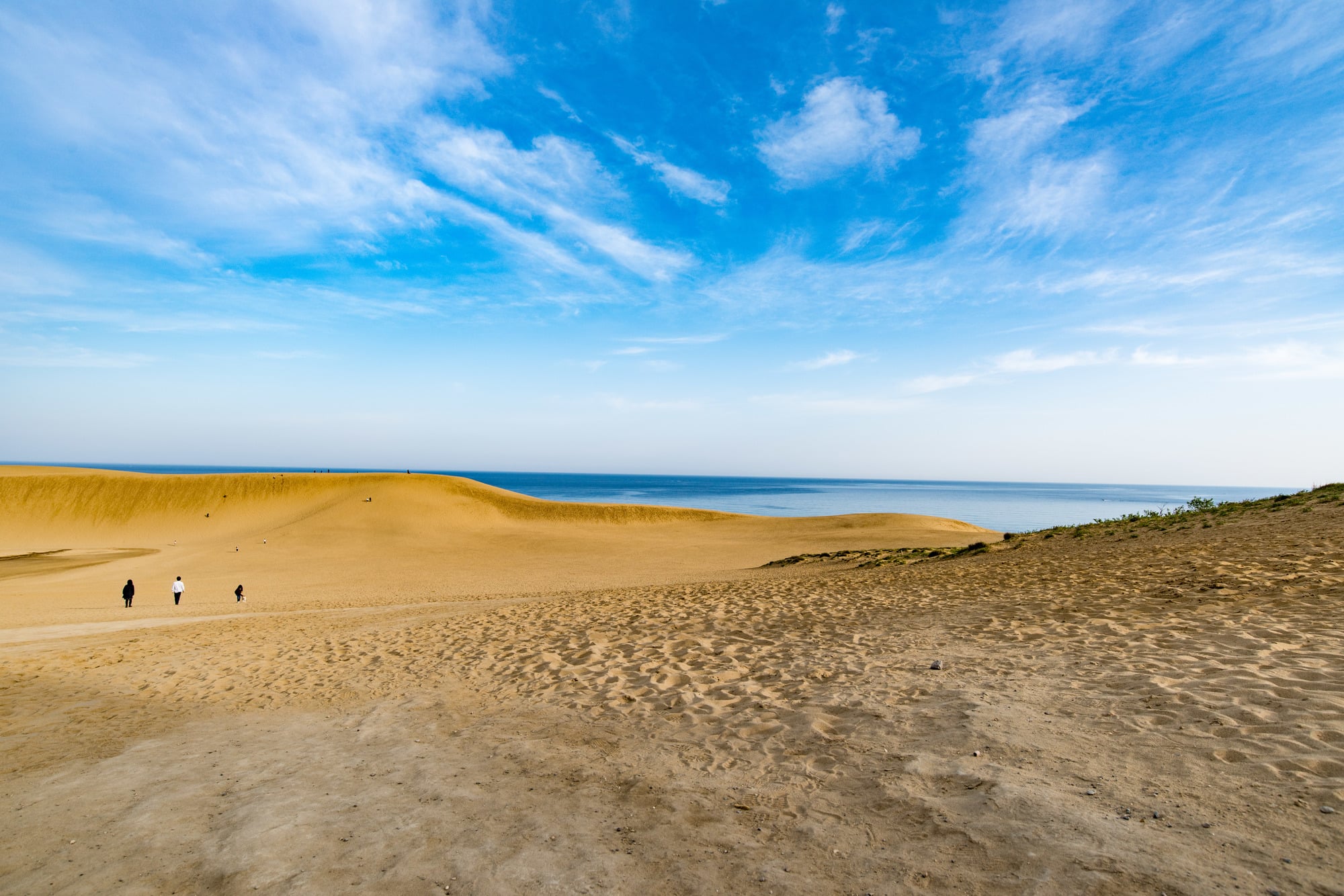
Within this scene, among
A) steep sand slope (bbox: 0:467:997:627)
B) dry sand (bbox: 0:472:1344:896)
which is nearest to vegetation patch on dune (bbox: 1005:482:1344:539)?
dry sand (bbox: 0:472:1344:896)

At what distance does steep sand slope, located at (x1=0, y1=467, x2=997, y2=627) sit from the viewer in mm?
23516

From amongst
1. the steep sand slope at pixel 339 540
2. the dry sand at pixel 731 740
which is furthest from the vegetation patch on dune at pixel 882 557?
Answer: the dry sand at pixel 731 740

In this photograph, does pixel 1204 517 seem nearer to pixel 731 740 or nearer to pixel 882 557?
pixel 882 557

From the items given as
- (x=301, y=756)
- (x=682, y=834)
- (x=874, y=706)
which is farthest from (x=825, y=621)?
(x=301, y=756)

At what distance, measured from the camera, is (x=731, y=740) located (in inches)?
245

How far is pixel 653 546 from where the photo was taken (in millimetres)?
38375

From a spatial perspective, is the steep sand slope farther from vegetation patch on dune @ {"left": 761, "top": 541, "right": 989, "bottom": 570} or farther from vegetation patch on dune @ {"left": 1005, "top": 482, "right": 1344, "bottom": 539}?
vegetation patch on dune @ {"left": 1005, "top": 482, "right": 1344, "bottom": 539}

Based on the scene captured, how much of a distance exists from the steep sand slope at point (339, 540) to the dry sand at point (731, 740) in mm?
8399

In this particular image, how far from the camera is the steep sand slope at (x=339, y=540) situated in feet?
77.2

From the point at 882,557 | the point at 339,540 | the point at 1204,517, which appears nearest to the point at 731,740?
the point at 882,557

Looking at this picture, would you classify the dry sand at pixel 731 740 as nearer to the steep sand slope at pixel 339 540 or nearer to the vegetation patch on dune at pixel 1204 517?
the vegetation patch on dune at pixel 1204 517

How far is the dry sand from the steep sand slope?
27.6 ft

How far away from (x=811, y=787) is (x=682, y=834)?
1.22 metres

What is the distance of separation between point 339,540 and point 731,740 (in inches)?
1549
